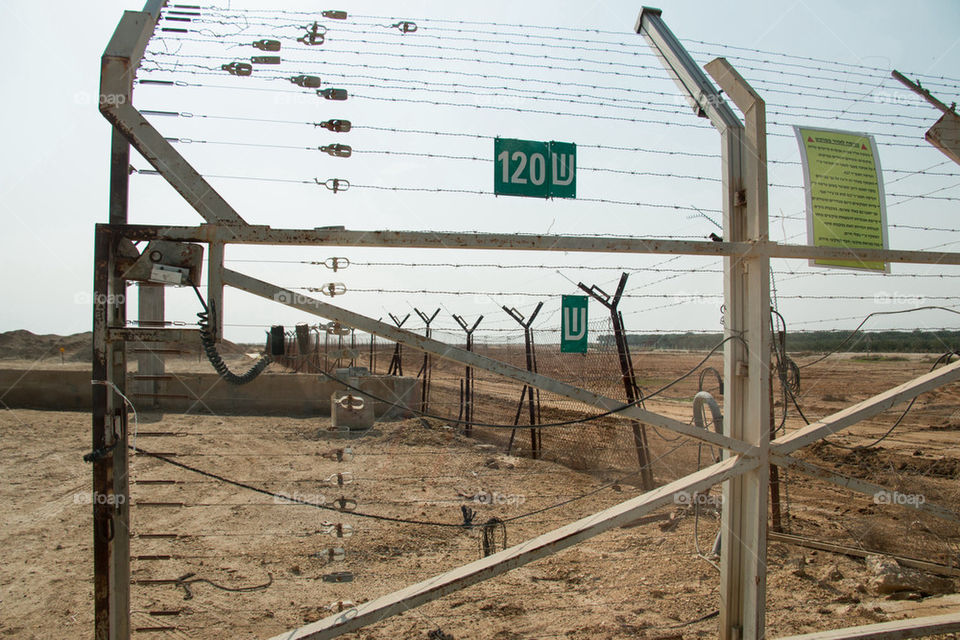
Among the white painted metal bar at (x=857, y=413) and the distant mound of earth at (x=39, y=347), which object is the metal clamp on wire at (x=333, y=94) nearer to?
the white painted metal bar at (x=857, y=413)

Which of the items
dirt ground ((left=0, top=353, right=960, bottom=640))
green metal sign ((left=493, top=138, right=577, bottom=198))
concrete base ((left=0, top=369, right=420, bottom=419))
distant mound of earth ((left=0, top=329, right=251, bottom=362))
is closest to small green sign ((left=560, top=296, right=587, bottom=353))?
dirt ground ((left=0, top=353, right=960, bottom=640))

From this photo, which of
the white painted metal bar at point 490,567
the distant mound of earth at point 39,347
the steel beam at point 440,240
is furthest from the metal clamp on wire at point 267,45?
the distant mound of earth at point 39,347

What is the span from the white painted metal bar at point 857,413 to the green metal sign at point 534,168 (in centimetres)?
185

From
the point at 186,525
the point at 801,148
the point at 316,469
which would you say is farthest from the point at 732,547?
the point at 316,469

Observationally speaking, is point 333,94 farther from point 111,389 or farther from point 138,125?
point 111,389

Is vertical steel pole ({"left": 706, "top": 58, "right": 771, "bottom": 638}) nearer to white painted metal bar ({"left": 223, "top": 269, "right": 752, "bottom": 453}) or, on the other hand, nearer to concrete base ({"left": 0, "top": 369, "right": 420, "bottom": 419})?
white painted metal bar ({"left": 223, "top": 269, "right": 752, "bottom": 453})

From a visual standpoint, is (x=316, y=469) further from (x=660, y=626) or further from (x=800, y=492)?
(x=800, y=492)

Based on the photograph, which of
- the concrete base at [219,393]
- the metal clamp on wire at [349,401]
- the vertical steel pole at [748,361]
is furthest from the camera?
the concrete base at [219,393]

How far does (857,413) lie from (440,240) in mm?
2506

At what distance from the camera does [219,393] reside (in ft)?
43.5

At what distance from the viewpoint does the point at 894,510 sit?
5910mm

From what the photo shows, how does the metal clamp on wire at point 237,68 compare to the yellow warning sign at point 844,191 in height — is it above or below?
above

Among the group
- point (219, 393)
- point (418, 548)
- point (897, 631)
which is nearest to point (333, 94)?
point (418, 548)

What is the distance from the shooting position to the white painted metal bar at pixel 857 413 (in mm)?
3234
